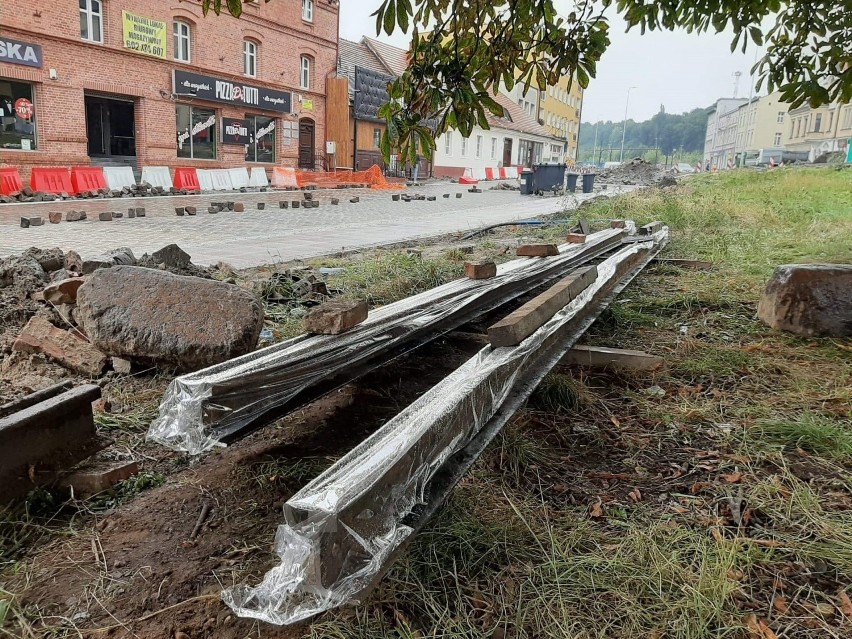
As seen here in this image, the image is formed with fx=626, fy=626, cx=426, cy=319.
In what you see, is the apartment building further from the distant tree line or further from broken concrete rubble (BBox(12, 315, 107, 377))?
broken concrete rubble (BBox(12, 315, 107, 377))

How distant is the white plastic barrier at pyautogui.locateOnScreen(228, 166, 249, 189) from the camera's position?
23828 millimetres

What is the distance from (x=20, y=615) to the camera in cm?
187

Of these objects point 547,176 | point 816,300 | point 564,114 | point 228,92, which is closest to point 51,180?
point 228,92

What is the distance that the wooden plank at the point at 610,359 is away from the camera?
3.98m

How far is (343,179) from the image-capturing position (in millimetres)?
28484

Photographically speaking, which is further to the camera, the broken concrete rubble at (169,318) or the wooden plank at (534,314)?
the broken concrete rubble at (169,318)

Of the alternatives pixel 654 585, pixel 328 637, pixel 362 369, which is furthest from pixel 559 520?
pixel 362 369

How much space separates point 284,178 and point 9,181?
1104 centimetres

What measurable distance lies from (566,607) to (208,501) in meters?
1.43

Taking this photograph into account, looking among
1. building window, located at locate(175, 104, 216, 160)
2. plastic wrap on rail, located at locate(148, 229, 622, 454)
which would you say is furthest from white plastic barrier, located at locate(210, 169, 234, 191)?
plastic wrap on rail, located at locate(148, 229, 622, 454)

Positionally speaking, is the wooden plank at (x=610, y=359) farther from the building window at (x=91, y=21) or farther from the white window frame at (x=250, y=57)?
the white window frame at (x=250, y=57)

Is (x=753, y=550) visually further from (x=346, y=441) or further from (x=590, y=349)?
(x=590, y=349)

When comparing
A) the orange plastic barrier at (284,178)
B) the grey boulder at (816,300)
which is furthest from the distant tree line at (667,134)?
the grey boulder at (816,300)

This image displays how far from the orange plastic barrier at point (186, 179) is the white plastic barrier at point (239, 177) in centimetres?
174
